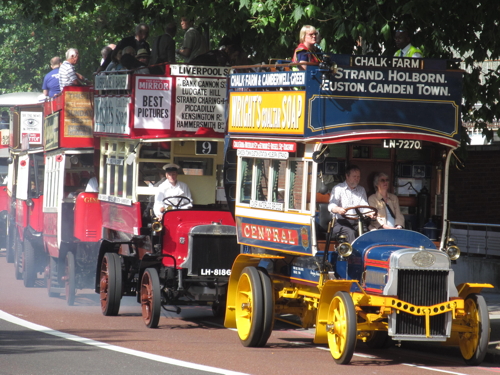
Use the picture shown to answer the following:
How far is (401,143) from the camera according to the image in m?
10.9

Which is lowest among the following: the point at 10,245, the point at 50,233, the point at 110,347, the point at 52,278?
the point at 110,347

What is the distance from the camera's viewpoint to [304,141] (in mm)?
11148

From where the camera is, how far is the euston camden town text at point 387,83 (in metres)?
11.0

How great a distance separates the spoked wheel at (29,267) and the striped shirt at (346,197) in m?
9.68

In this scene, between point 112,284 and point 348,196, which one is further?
point 112,284

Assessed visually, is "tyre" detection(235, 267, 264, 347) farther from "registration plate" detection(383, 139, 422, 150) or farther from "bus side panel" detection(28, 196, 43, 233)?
"bus side panel" detection(28, 196, 43, 233)

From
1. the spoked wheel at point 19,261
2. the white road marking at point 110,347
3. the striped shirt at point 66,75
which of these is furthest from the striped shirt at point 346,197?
the spoked wheel at point 19,261

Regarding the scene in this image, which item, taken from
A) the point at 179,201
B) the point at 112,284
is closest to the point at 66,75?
the point at 179,201

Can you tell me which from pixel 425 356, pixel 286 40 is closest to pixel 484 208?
pixel 286 40

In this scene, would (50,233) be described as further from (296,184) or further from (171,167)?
(296,184)

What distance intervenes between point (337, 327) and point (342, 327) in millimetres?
110

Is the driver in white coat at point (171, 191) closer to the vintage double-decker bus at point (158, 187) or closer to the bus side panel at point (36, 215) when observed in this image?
the vintage double-decker bus at point (158, 187)

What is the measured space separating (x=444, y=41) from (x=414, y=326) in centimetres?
498

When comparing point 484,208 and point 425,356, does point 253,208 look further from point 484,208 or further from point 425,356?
point 484,208
